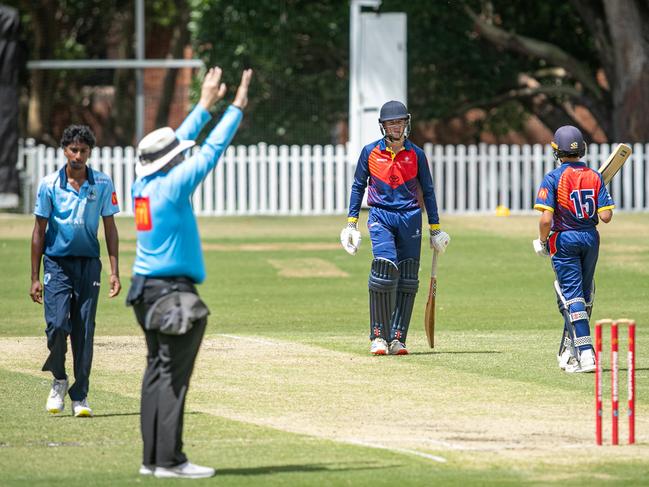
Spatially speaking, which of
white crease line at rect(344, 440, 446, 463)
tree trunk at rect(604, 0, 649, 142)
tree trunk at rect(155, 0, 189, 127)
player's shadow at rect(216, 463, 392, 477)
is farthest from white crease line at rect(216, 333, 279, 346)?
tree trunk at rect(155, 0, 189, 127)

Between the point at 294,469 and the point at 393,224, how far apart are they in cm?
501

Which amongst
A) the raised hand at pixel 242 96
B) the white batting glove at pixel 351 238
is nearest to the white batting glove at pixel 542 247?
the white batting glove at pixel 351 238

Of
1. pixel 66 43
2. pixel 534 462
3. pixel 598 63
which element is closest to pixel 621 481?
pixel 534 462

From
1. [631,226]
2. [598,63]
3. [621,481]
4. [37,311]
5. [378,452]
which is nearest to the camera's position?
[621,481]

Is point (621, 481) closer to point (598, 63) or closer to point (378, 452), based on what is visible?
point (378, 452)

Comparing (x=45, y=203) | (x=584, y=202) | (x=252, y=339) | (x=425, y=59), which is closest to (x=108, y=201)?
(x=45, y=203)

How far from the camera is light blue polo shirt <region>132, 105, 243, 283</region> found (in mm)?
7934

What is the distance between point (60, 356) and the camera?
9.91 m

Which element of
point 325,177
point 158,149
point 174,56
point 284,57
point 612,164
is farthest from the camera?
point 174,56

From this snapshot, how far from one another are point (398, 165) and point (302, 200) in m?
17.3

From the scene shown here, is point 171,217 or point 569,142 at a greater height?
point 569,142

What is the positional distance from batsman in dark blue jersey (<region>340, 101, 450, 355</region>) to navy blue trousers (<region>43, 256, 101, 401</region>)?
356 cm

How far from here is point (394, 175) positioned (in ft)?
42.2

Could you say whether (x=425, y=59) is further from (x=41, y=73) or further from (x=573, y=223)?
(x=573, y=223)
